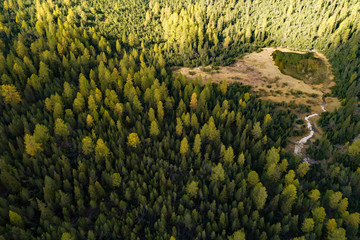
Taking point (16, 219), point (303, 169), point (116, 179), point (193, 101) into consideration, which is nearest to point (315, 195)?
point (303, 169)

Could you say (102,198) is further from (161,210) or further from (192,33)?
(192,33)

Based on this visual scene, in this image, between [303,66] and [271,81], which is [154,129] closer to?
[271,81]

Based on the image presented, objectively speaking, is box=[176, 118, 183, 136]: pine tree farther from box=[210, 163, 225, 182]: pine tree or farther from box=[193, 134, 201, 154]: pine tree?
box=[210, 163, 225, 182]: pine tree

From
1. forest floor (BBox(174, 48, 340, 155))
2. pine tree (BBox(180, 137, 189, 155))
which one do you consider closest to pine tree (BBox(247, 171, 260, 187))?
pine tree (BBox(180, 137, 189, 155))

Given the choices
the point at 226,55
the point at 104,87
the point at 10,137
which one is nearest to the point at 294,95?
the point at 226,55

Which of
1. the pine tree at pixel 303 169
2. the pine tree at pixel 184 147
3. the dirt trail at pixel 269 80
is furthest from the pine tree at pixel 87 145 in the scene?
the dirt trail at pixel 269 80
